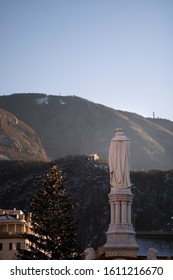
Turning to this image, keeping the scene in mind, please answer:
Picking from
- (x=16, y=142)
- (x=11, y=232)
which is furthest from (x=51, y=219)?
(x=16, y=142)

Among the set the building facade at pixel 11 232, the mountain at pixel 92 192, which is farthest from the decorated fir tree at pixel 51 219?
the mountain at pixel 92 192

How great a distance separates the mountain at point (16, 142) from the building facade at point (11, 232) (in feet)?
233

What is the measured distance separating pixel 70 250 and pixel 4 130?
125284 mm

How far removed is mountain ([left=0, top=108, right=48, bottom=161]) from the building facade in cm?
7092

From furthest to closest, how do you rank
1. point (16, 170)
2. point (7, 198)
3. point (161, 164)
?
point (161, 164) → point (16, 170) → point (7, 198)

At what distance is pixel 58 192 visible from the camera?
112ft

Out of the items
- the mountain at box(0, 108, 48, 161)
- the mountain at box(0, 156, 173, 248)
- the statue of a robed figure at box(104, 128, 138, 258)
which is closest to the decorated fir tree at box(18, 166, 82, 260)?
the statue of a robed figure at box(104, 128, 138, 258)

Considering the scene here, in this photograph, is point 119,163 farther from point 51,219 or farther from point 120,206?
point 51,219

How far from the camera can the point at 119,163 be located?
25.3 meters

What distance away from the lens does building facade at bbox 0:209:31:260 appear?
62.1 m

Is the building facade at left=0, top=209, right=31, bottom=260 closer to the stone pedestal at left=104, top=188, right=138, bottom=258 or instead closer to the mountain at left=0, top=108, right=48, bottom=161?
the stone pedestal at left=104, top=188, right=138, bottom=258
